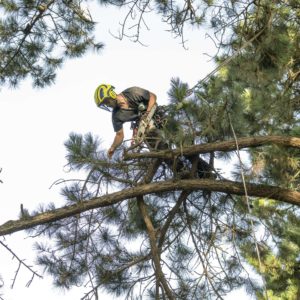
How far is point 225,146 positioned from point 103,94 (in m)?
1.40

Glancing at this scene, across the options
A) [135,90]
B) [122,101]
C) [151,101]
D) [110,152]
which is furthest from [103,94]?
[110,152]

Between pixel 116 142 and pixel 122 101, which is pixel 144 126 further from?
pixel 122 101

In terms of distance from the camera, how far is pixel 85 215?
181 inches

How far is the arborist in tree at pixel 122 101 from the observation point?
490cm

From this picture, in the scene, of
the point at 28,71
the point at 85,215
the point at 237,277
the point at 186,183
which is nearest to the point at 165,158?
the point at 186,183

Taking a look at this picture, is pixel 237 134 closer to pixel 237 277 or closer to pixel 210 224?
pixel 210 224

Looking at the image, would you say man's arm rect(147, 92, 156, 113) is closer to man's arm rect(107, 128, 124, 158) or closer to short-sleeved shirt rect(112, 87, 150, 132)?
short-sleeved shirt rect(112, 87, 150, 132)

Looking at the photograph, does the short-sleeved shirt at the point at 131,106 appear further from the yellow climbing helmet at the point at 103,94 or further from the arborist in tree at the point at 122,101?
the yellow climbing helmet at the point at 103,94

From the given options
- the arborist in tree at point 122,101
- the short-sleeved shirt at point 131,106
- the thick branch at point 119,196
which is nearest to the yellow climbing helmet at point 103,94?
the arborist in tree at point 122,101

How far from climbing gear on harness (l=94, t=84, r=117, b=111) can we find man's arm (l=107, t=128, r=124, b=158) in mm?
295

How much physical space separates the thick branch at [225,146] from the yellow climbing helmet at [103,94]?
3.67 ft

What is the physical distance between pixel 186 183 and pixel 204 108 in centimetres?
64

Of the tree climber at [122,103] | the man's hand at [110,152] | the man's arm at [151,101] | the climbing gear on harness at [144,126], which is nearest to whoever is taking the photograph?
the climbing gear on harness at [144,126]

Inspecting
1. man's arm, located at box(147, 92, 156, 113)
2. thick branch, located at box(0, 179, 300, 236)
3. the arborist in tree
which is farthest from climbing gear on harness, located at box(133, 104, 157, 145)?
the arborist in tree
